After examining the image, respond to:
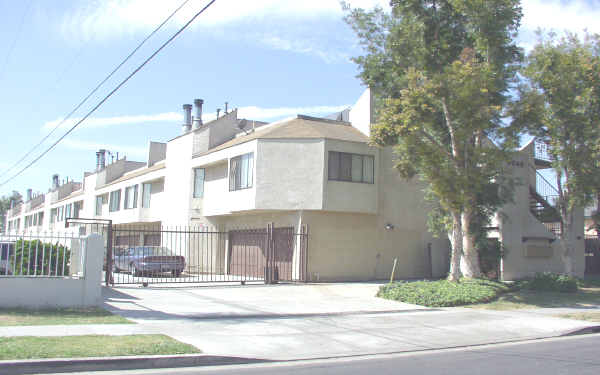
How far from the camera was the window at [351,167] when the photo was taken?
22625 mm

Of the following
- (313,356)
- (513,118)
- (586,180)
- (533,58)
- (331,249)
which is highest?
(533,58)

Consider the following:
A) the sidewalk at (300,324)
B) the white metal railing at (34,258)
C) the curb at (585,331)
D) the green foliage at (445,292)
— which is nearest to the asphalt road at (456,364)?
the sidewalk at (300,324)

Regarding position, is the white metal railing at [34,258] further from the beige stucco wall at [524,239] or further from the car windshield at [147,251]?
the beige stucco wall at [524,239]

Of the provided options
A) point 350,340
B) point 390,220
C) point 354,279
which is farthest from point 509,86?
point 350,340

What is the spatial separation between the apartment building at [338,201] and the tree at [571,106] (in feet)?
10.1

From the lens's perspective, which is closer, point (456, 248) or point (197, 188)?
point (456, 248)

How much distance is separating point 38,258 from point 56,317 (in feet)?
7.31

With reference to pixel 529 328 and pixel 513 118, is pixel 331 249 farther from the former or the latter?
pixel 529 328

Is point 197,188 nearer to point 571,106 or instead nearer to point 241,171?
point 241,171

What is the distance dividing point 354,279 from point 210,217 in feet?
30.8

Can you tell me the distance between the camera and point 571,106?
66.3 ft

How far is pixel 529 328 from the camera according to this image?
40.1ft

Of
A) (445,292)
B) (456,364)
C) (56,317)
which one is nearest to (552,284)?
(445,292)

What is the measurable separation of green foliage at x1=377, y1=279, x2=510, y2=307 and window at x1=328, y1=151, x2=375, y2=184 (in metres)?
6.16
